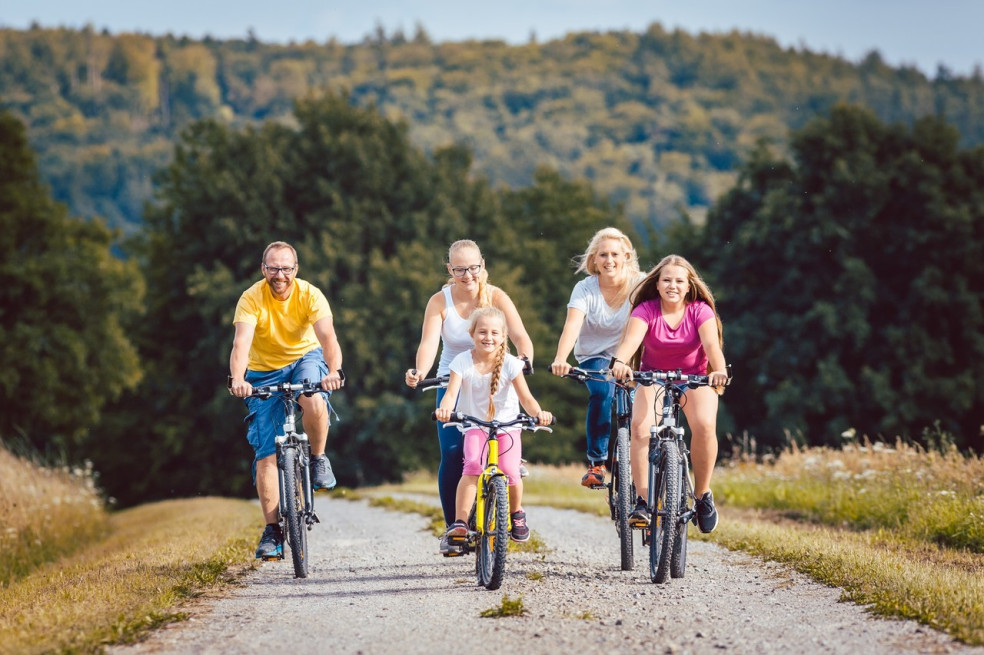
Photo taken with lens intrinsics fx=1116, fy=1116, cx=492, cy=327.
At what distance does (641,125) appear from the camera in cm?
13738

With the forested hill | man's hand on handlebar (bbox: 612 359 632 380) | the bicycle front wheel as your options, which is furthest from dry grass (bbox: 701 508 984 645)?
the forested hill

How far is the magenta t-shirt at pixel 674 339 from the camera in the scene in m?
7.77

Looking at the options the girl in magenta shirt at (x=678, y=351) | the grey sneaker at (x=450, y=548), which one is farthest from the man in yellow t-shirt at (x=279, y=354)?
the girl in magenta shirt at (x=678, y=351)

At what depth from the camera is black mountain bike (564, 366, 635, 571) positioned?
797cm

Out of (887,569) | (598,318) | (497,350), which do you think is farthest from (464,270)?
(887,569)

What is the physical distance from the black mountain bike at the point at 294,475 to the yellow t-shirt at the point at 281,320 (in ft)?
1.00

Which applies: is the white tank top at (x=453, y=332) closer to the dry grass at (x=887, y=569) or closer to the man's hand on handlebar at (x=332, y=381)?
the man's hand on handlebar at (x=332, y=381)

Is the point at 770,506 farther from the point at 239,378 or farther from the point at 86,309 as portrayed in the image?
the point at 86,309

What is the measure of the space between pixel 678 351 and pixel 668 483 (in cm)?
99

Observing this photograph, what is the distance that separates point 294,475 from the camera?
818 cm

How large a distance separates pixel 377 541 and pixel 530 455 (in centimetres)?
2751

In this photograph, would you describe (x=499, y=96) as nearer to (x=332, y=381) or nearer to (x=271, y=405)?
(x=271, y=405)

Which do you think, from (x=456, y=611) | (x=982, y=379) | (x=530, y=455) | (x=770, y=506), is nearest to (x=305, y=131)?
(x=530, y=455)

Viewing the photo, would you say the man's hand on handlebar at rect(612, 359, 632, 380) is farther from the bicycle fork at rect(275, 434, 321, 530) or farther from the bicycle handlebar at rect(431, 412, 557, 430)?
the bicycle fork at rect(275, 434, 321, 530)
